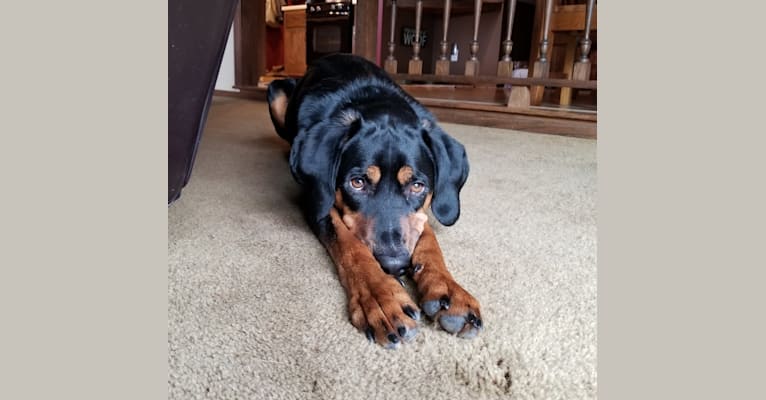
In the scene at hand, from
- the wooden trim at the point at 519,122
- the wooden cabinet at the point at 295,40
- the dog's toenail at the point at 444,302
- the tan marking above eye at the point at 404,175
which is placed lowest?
the dog's toenail at the point at 444,302

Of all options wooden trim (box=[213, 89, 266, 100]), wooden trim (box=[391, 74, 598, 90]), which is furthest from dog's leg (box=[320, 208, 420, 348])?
wooden trim (box=[213, 89, 266, 100])

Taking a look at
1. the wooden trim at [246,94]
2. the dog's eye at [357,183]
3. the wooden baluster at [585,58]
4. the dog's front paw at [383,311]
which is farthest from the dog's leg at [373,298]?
the wooden trim at [246,94]

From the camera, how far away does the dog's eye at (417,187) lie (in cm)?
163

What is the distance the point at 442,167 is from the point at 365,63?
1092mm

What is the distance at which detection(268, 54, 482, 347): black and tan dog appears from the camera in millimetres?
1215

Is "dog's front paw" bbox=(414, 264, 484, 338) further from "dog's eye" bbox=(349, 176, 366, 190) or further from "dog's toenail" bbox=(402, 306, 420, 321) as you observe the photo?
"dog's eye" bbox=(349, 176, 366, 190)

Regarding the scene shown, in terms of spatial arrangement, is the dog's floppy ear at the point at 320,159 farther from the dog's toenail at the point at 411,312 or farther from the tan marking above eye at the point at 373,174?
the dog's toenail at the point at 411,312

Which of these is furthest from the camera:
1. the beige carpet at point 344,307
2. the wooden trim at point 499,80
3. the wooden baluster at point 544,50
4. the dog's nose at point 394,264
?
the wooden baluster at point 544,50

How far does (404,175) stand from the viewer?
161cm

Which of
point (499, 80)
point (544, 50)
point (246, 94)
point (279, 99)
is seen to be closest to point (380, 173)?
point (279, 99)

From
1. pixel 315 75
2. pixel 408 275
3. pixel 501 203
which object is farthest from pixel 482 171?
pixel 408 275

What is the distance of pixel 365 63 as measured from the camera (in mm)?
2611

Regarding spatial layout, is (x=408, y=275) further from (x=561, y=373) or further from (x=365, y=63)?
(x=365, y=63)

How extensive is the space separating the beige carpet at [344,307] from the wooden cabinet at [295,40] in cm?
907
